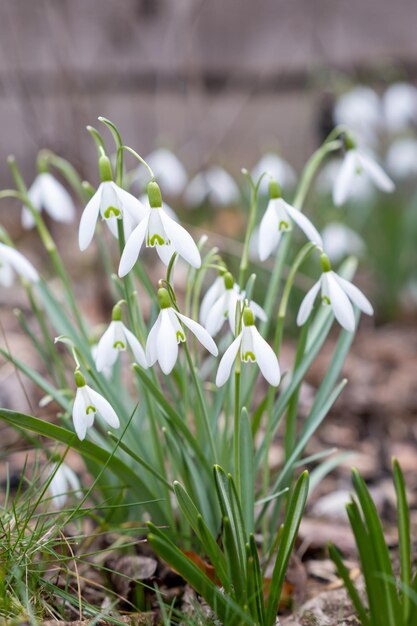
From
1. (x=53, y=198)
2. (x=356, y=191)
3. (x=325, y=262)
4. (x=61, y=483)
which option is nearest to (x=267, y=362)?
(x=325, y=262)

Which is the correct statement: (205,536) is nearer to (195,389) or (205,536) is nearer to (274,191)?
(195,389)

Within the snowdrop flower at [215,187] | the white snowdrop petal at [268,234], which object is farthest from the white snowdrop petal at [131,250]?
the snowdrop flower at [215,187]

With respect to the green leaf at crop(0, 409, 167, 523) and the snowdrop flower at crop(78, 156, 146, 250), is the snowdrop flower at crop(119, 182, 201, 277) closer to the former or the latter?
the snowdrop flower at crop(78, 156, 146, 250)

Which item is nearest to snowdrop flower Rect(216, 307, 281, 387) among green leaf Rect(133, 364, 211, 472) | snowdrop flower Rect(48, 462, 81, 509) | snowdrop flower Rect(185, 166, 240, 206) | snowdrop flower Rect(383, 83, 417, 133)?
green leaf Rect(133, 364, 211, 472)

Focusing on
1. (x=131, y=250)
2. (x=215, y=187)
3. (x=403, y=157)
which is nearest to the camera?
(x=131, y=250)

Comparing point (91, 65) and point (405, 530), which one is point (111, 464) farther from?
point (91, 65)

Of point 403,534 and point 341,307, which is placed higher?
point 341,307

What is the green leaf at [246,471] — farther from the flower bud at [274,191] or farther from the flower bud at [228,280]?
the flower bud at [274,191]

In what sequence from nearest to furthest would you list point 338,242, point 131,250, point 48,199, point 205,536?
point 131,250, point 205,536, point 48,199, point 338,242
